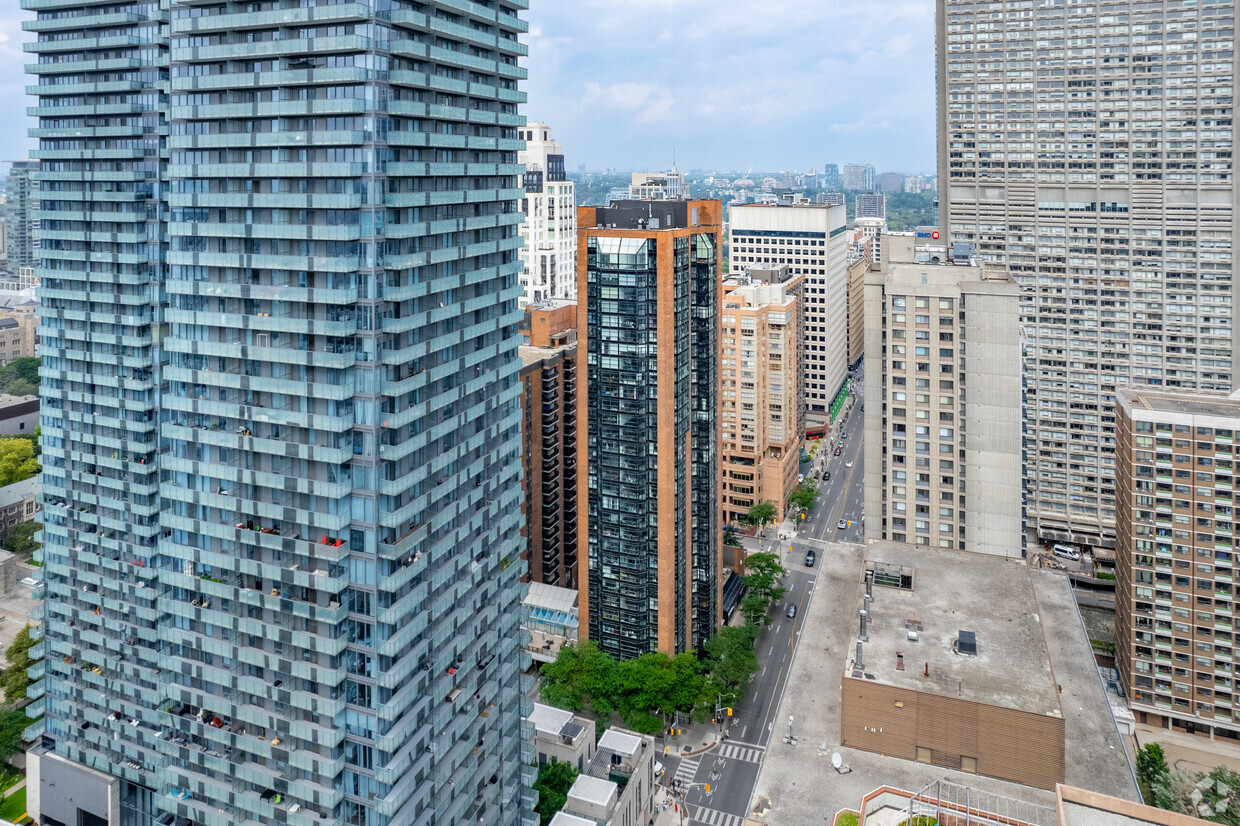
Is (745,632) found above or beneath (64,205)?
beneath

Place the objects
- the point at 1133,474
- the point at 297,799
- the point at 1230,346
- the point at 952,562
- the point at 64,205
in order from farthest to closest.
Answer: the point at 1230,346 < the point at 1133,474 < the point at 952,562 < the point at 64,205 < the point at 297,799

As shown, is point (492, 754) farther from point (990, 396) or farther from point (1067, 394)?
point (1067, 394)

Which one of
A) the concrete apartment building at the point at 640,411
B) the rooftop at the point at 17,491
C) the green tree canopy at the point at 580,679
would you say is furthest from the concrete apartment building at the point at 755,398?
the rooftop at the point at 17,491

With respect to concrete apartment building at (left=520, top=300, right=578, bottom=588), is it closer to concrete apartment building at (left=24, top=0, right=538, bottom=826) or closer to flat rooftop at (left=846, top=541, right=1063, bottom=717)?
flat rooftop at (left=846, top=541, right=1063, bottom=717)

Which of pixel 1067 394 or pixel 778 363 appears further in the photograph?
pixel 778 363

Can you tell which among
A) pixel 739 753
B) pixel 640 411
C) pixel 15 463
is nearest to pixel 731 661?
pixel 739 753

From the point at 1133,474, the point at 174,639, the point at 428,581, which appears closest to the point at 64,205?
the point at 174,639

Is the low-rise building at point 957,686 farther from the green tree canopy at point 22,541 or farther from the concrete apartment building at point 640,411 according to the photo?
the green tree canopy at point 22,541
